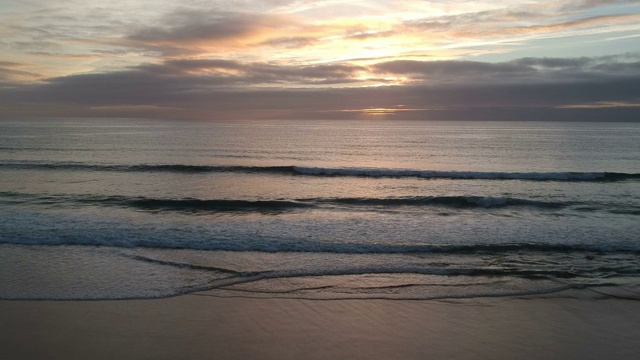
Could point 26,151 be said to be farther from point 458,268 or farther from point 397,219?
point 458,268

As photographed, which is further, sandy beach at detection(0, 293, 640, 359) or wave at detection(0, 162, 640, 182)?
wave at detection(0, 162, 640, 182)

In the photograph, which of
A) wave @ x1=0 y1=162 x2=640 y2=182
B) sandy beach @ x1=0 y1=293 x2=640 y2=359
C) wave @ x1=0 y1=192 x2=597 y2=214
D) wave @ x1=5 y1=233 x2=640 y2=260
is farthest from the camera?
wave @ x1=0 y1=162 x2=640 y2=182

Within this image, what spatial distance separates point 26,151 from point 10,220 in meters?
25.2

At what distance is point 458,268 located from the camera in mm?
9375

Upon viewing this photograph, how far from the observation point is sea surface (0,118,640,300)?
827 cm

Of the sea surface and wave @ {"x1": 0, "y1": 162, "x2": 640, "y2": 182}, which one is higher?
wave @ {"x1": 0, "y1": 162, "x2": 640, "y2": 182}

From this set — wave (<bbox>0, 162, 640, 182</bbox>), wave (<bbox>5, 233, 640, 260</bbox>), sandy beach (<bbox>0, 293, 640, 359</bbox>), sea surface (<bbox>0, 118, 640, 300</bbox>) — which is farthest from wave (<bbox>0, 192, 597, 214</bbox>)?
sandy beach (<bbox>0, 293, 640, 359</bbox>)

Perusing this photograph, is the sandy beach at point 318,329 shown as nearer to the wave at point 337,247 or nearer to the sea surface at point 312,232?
the sea surface at point 312,232

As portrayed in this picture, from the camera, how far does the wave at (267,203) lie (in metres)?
16.7

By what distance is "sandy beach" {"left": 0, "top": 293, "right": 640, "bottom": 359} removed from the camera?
566 cm

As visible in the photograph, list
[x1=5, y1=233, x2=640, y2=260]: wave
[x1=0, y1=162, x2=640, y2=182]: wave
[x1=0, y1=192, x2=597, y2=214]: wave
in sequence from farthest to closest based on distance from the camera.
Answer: [x1=0, y1=162, x2=640, y2=182]: wave, [x1=0, y1=192, x2=597, y2=214]: wave, [x1=5, y1=233, x2=640, y2=260]: wave

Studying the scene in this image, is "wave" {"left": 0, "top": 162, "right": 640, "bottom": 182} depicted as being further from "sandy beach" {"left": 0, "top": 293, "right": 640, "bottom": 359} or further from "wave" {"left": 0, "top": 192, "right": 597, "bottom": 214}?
"sandy beach" {"left": 0, "top": 293, "right": 640, "bottom": 359}

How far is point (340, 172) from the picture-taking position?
86.5 ft

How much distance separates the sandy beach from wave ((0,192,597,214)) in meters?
9.28
